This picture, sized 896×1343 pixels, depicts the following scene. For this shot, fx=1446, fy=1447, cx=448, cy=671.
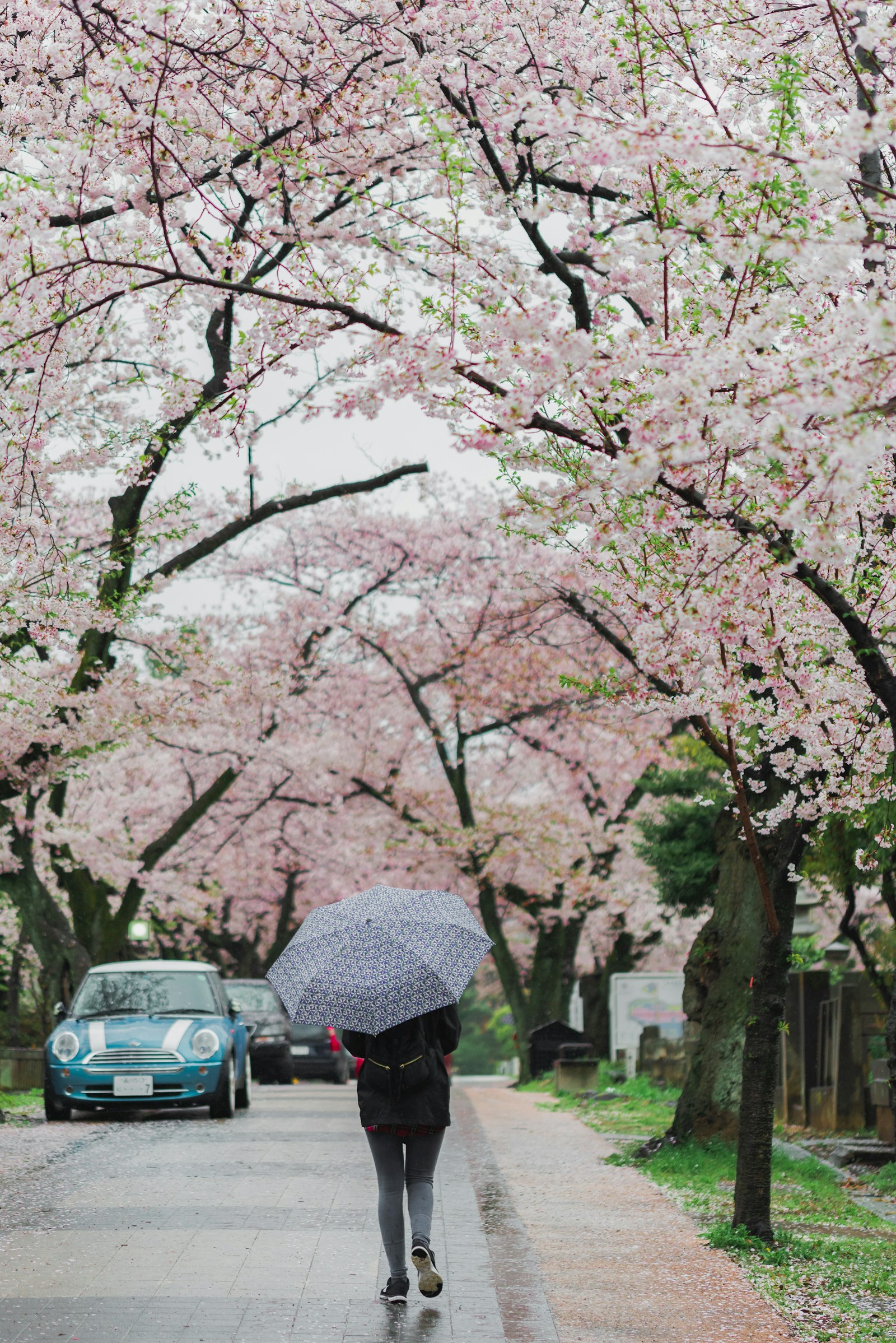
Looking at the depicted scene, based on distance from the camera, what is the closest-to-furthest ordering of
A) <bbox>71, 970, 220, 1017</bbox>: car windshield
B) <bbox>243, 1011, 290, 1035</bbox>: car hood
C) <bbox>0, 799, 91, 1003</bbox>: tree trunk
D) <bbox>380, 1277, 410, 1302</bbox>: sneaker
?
1. <bbox>380, 1277, 410, 1302</bbox>: sneaker
2. <bbox>71, 970, 220, 1017</bbox>: car windshield
3. <bbox>0, 799, 91, 1003</bbox>: tree trunk
4. <bbox>243, 1011, 290, 1035</bbox>: car hood

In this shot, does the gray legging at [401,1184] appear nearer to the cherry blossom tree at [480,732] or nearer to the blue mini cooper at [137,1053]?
the blue mini cooper at [137,1053]

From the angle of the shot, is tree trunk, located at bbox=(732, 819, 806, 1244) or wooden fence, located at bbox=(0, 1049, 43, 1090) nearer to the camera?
tree trunk, located at bbox=(732, 819, 806, 1244)

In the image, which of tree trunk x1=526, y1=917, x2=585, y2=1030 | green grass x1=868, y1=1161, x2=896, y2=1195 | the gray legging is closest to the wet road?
the gray legging

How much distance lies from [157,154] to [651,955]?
34733 millimetres

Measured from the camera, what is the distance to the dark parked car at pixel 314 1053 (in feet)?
87.3

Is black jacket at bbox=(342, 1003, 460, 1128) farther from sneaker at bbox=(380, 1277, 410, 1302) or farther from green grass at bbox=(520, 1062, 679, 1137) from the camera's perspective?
green grass at bbox=(520, 1062, 679, 1137)

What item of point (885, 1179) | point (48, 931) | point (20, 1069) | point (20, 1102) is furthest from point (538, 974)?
point (885, 1179)

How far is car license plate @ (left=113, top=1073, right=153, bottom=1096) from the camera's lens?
1407cm

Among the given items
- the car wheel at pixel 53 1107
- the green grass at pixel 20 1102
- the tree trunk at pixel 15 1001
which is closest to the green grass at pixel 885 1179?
the car wheel at pixel 53 1107

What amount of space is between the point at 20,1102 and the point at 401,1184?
1270 centimetres

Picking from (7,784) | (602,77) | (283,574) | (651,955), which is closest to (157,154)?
(602,77)

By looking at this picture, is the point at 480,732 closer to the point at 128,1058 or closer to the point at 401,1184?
the point at 128,1058

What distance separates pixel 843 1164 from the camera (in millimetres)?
13172

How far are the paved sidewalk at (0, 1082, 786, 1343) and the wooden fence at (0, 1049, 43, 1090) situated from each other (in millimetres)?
8255
